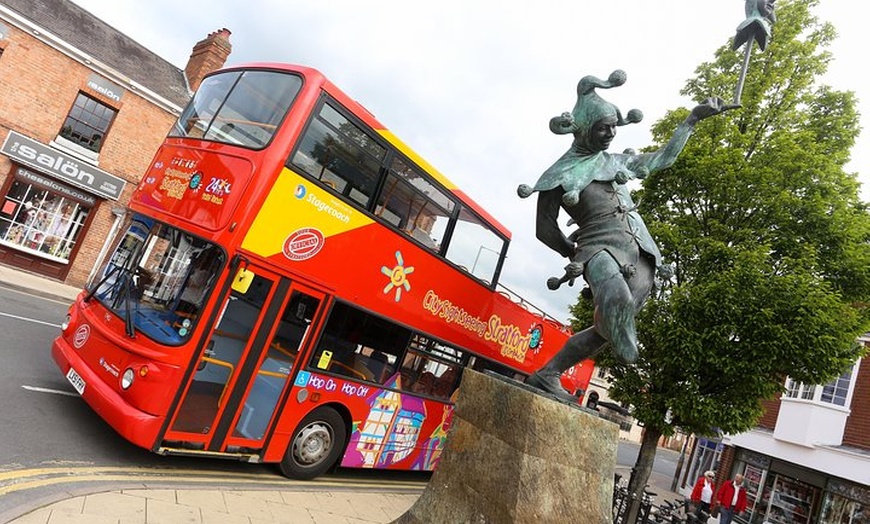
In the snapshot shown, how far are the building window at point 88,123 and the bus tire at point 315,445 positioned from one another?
1402 cm

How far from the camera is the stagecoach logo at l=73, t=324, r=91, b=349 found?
5.64 m

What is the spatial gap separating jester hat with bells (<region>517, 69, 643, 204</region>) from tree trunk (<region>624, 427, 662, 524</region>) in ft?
19.7

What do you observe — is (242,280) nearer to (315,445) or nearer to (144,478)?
(144,478)

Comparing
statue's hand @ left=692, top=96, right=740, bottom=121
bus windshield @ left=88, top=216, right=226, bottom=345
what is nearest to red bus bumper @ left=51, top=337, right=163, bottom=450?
bus windshield @ left=88, top=216, right=226, bottom=345

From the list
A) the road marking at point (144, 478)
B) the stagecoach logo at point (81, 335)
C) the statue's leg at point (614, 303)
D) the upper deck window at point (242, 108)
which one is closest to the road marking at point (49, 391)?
the stagecoach logo at point (81, 335)

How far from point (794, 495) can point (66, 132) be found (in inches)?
937

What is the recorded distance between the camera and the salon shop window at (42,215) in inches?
564

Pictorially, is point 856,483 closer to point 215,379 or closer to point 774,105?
point 774,105

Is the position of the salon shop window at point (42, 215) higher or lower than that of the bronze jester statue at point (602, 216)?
lower

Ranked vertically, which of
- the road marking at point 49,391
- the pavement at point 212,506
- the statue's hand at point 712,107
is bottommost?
the road marking at point 49,391

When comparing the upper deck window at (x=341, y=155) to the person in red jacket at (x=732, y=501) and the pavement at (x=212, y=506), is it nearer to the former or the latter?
the pavement at (x=212, y=506)

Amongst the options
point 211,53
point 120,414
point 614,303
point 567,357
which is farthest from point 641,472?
point 211,53

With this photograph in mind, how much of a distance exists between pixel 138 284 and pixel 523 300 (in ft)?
21.6

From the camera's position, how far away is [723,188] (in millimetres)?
8750
